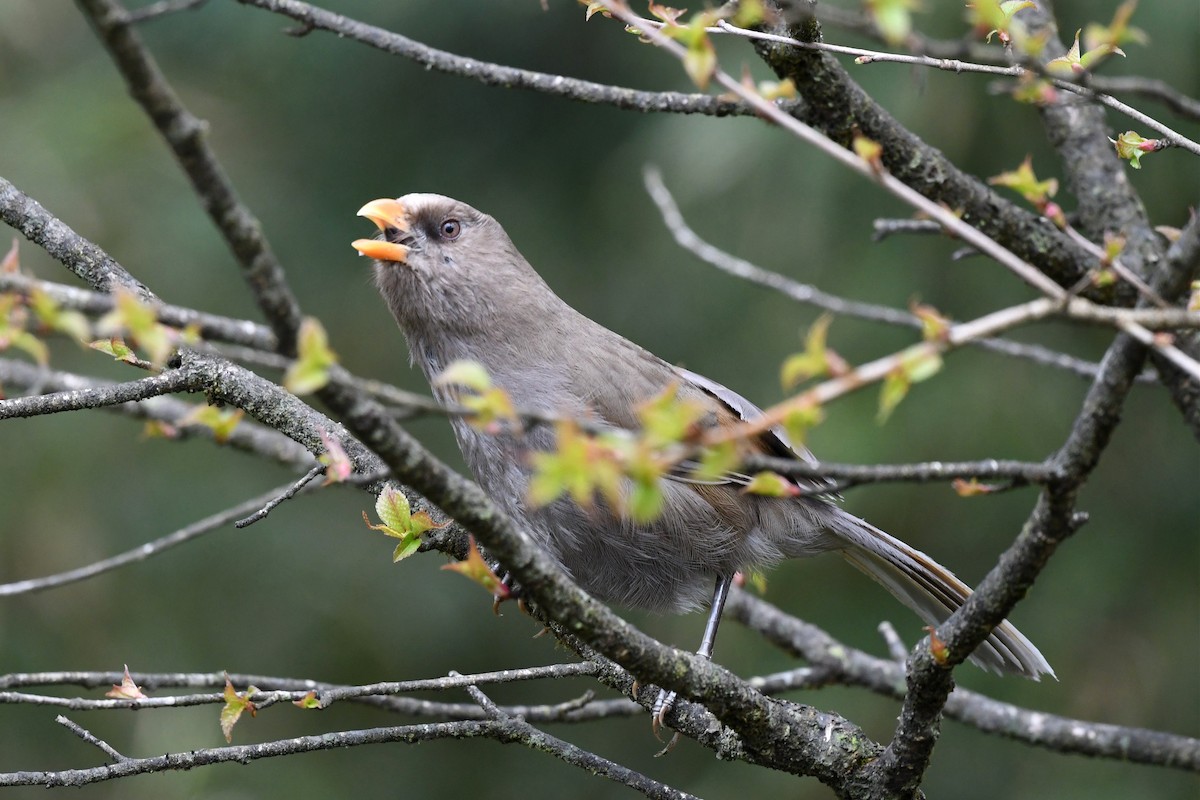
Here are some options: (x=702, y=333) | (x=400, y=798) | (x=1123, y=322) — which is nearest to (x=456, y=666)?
(x=400, y=798)

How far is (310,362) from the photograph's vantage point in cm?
136

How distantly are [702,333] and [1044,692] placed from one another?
2.39m

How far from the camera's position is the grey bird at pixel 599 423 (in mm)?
3172

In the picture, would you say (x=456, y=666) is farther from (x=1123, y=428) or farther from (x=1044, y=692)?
(x=1123, y=428)

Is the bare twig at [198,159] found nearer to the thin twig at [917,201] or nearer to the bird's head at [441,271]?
the thin twig at [917,201]

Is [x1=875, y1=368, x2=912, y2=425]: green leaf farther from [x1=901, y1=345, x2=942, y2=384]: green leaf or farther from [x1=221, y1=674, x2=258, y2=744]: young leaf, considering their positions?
[x1=221, y1=674, x2=258, y2=744]: young leaf

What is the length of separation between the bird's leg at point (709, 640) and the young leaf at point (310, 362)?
148 cm

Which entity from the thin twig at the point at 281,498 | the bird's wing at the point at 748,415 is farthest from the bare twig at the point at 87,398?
the bird's wing at the point at 748,415

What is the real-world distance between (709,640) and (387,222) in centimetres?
148

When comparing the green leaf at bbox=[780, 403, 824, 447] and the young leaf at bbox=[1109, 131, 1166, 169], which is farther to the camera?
the young leaf at bbox=[1109, 131, 1166, 169]

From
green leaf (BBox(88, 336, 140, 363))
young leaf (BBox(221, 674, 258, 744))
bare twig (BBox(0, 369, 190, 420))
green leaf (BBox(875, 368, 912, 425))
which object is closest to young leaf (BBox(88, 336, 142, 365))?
green leaf (BBox(88, 336, 140, 363))

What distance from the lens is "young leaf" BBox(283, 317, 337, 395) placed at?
1.36m

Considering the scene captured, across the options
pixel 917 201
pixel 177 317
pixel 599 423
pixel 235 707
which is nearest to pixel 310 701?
pixel 235 707

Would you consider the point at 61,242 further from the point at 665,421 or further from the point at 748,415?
the point at 665,421
